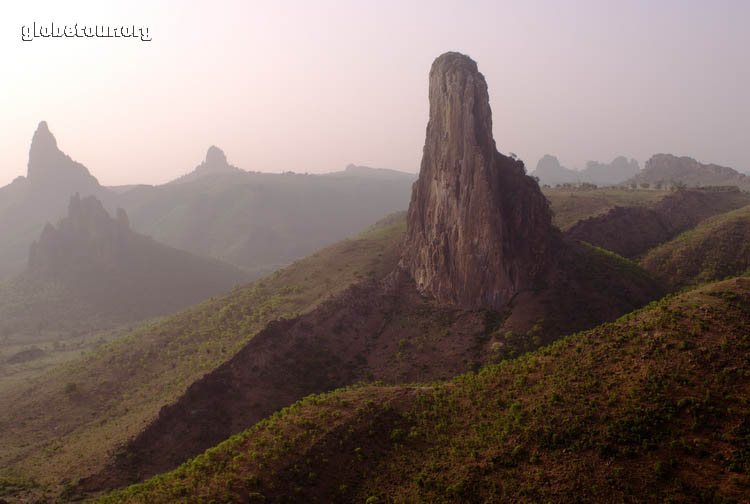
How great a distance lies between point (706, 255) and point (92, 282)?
169 metres

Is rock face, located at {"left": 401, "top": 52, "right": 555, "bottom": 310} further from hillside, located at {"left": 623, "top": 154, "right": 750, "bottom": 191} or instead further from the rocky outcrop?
hillside, located at {"left": 623, "top": 154, "right": 750, "bottom": 191}

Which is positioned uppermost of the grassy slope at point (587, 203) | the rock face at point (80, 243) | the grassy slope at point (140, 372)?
the grassy slope at point (587, 203)

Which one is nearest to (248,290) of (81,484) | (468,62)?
(81,484)

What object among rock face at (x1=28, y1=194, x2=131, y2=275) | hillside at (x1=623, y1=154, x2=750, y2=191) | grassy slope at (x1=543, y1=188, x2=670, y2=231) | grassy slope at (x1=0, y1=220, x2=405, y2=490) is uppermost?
hillside at (x1=623, y1=154, x2=750, y2=191)

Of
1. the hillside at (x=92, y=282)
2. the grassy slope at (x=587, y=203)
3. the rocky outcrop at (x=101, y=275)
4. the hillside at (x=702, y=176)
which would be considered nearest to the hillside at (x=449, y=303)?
the grassy slope at (x=587, y=203)

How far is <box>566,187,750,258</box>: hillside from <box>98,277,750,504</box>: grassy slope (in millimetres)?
46617

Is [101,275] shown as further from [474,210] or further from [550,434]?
[550,434]

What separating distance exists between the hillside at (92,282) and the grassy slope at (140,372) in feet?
218

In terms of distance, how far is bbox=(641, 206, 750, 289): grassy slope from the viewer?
7169 centimetres

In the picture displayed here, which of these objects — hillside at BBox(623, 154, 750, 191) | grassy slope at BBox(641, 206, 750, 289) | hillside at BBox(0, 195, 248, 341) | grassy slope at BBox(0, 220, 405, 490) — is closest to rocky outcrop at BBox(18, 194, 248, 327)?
hillside at BBox(0, 195, 248, 341)

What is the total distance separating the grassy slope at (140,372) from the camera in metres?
57.7

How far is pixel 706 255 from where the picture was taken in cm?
7556

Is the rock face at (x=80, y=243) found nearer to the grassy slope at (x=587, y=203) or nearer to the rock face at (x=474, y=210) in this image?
the rock face at (x=474, y=210)

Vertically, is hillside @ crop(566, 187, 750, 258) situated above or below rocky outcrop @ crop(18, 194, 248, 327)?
above
